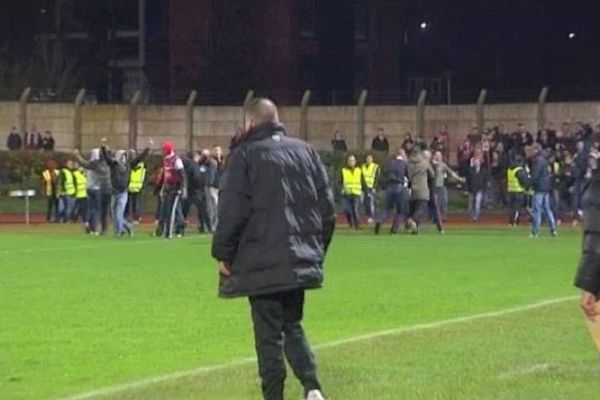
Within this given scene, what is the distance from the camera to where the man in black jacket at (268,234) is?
11094 millimetres

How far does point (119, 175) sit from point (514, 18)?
4226 cm

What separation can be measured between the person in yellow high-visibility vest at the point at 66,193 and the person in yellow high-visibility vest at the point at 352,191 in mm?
7611

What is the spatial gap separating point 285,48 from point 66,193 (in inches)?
1145

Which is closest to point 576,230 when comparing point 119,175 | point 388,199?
point 388,199

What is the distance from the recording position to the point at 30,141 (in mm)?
58750

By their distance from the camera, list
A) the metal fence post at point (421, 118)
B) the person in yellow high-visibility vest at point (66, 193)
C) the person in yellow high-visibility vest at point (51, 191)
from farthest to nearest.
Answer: the metal fence post at point (421, 118), the person in yellow high-visibility vest at point (51, 191), the person in yellow high-visibility vest at point (66, 193)

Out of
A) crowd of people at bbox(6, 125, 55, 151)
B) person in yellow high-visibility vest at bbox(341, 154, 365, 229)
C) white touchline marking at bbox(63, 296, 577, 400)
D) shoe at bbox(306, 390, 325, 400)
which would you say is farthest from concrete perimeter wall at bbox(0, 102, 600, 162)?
shoe at bbox(306, 390, 325, 400)

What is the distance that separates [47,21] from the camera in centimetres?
7819

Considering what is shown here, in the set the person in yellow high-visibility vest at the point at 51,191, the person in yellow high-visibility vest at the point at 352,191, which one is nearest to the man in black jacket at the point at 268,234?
the person in yellow high-visibility vest at the point at 352,191

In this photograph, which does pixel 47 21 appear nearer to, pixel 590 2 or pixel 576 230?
pixel 590 2

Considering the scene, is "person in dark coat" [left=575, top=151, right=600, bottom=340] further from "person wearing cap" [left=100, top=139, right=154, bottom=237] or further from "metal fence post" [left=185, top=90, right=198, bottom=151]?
"metal fence post" [left=185, top=90, right=198, bottom=151]

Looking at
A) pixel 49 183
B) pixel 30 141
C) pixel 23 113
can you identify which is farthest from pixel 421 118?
pixel 49 183

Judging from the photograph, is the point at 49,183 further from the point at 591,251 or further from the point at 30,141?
the point at 591,251

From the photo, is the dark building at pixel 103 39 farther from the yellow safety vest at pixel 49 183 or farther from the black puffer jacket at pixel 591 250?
the black puffer jacket at pixel 591 250
